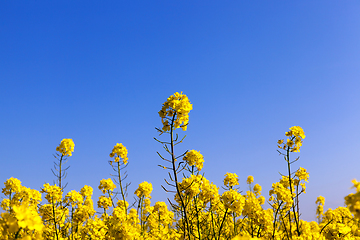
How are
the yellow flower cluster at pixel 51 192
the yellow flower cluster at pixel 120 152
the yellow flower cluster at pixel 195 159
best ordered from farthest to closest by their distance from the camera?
1. the yellow flower cluster at pixel 120 152
2. the yellow flower cluster at pixel 51 192
3. the yellow flower cluster at pixel 195 159

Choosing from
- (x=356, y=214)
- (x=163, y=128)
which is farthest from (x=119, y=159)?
(x=356, y=214)

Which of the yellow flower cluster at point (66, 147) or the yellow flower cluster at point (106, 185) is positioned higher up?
the yellow flower cluster at point (66, 147)

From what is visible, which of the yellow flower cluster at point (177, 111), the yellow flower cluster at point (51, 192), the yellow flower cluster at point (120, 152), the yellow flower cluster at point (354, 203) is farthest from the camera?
the yellow flower cluster at point (120, 152)

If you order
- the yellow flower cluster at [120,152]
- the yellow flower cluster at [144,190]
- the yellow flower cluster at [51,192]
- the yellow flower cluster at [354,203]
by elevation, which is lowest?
the yellow flower cluster at [354,203]

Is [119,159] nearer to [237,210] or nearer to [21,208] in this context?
[237,210]

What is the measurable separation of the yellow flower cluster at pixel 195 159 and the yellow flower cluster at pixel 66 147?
15.2ft

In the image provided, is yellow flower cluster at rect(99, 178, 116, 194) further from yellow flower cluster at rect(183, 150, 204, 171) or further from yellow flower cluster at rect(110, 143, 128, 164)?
yellow flower cluster at rect(183, 150, 204, 171)

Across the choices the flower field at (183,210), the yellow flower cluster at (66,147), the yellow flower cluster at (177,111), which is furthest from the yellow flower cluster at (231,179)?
the yellow flower cluster at (66,147)

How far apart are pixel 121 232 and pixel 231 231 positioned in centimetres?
386

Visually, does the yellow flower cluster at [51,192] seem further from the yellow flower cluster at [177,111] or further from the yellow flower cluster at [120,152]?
the yellow flower cluster at [177,111]

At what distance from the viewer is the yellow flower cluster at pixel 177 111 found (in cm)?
377

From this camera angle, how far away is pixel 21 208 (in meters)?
1.93

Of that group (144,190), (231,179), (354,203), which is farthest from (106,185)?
(354,203)

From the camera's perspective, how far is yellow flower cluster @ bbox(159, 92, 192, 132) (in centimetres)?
377
